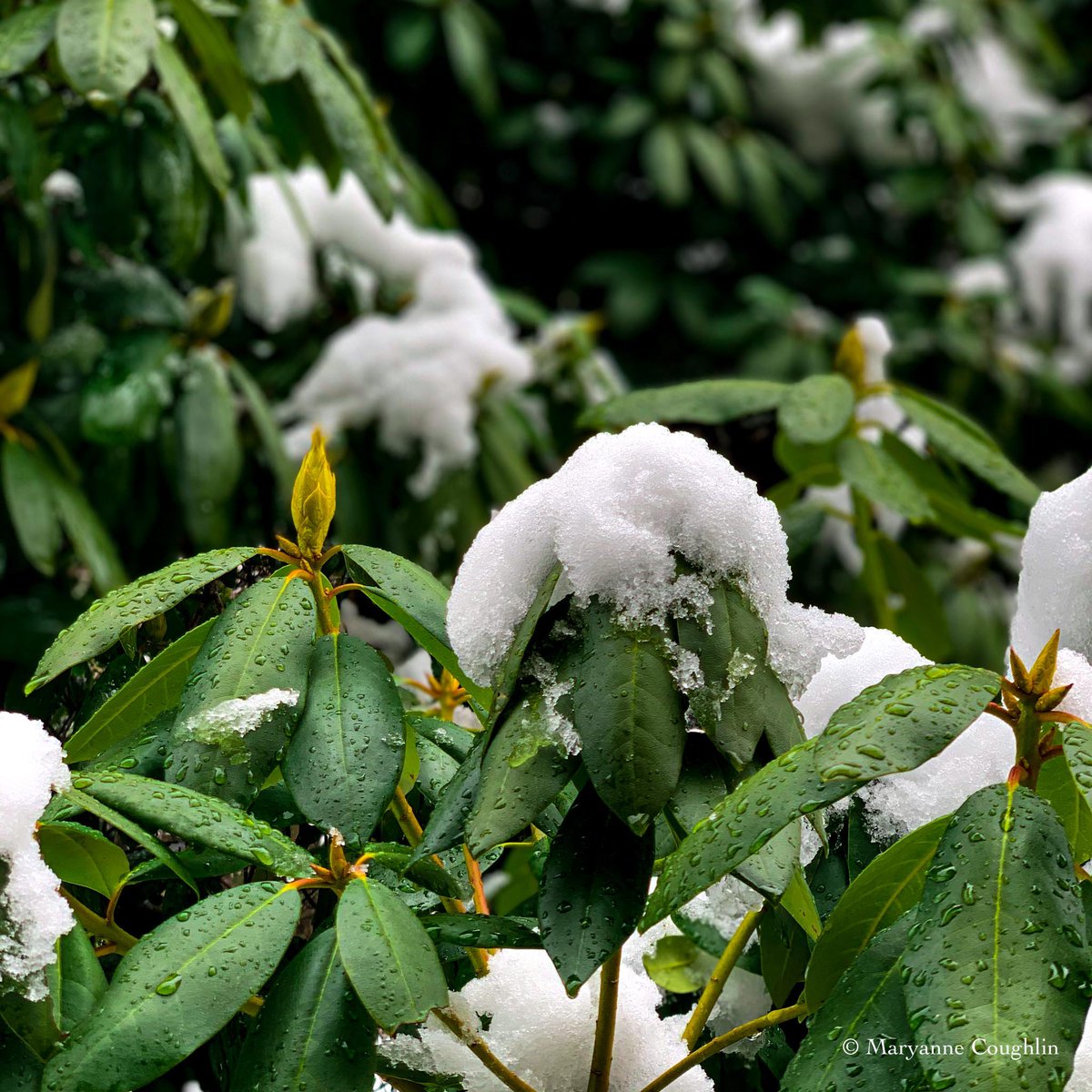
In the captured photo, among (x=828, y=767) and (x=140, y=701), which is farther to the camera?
(x=140, y=701)

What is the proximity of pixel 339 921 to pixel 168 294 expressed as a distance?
1204 millimetres

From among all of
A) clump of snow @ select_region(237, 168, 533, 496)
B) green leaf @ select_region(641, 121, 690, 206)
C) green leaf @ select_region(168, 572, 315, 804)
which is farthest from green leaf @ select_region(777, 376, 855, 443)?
green leaf @ select_region(641, 121, 690, 206)

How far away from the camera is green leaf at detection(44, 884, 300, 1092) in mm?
543

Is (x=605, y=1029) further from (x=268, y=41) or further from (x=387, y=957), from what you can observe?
(x=268, y=41)

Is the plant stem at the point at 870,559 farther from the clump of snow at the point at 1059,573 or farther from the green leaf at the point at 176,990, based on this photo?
the green leaf at the point at 176,990

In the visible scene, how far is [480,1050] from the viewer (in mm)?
639

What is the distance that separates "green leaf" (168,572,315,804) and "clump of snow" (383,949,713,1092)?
155 mm

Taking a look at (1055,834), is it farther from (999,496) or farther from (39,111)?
(999,496)

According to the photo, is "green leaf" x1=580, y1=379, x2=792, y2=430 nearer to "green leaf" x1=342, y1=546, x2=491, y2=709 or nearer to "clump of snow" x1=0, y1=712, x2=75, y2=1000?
"green leaf" x1=342, y1=546, x2=491, y2=709

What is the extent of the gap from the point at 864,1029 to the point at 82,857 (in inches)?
14.2

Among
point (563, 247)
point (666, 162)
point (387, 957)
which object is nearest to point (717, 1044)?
point (387, 957)

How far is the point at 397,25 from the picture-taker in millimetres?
2646

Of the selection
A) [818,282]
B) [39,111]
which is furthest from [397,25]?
[39,111]

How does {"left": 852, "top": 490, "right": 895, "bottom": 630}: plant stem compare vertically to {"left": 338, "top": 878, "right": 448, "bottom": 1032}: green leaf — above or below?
below
